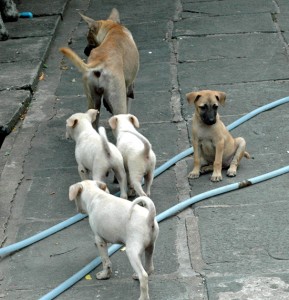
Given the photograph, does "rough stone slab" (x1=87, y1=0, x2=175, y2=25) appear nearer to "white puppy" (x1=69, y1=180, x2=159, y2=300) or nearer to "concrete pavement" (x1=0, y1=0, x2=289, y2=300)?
"concrete pavement" (x1=0, y1=0, x2=289, y2=300)

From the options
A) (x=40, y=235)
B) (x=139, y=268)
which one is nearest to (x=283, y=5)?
(x=40, y=235)

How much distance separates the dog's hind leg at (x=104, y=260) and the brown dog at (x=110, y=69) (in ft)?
7.42

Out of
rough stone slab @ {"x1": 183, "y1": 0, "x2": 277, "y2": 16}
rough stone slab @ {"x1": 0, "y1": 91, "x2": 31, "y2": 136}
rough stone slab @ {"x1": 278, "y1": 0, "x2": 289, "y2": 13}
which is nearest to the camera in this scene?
rough stone slab @ {"x1": 0, "y1": 91, "x2": 31, "y2": 136}

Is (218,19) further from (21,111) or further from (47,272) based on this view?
(47,272)

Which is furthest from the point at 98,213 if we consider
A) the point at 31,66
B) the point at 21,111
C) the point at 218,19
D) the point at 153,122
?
the point at 218,19

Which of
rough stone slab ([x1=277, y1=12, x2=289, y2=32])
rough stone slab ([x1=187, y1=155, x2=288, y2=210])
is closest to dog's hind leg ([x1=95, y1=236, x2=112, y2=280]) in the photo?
rough stone slab ([x1=187, y1=155, x2=288, y2=210])

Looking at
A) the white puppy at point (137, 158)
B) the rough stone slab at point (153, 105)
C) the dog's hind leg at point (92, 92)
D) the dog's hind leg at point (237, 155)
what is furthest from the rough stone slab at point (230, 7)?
the white puppy at point (137, 158)

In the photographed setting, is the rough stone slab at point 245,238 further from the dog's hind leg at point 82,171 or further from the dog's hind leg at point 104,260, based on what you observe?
the dog's hind leg at point 82,171

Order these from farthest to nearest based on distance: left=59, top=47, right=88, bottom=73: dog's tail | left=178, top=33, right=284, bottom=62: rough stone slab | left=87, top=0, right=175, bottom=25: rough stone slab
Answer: left=87, top=0, right=175, bottom=25: rough stone slab < left=178, top=33, right=284, bottom=62: rough stone slab < left=59, top=47, right=88, bottom=73: dog's tail

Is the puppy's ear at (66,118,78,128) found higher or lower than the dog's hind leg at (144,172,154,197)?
higher

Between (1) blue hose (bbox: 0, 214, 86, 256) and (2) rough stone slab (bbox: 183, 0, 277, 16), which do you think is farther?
(2) rough stone slab (bbox: 183, 0, 277, 16)

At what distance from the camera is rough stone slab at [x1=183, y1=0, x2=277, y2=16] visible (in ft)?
40.0

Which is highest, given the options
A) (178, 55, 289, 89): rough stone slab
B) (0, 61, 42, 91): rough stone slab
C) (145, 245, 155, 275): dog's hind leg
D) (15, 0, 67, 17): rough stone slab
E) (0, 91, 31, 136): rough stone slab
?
(145, 245, 155, 275): dog's hind leg

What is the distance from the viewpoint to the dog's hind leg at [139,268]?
16.4ft
